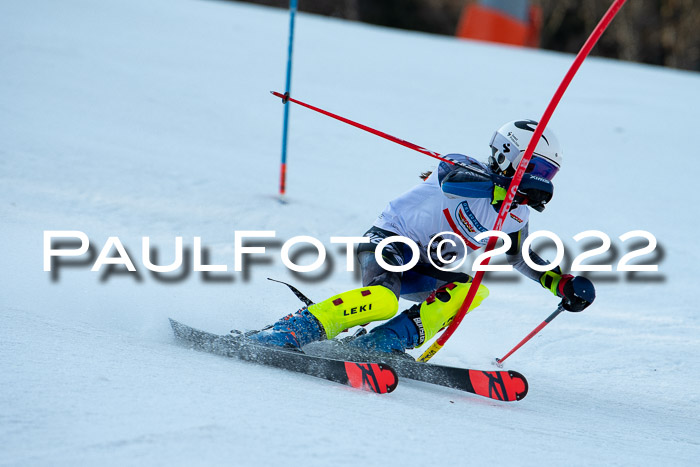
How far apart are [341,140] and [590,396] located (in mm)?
5255

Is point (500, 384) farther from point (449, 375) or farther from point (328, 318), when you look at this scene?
point (328, 318)

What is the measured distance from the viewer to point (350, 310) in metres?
3.22

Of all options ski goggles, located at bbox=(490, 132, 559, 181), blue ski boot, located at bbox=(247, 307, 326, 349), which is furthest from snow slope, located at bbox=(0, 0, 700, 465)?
ski goggles, located at bbox=(490, 132, 559, 181)

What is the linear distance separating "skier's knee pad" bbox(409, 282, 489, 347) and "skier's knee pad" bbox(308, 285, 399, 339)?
28cm

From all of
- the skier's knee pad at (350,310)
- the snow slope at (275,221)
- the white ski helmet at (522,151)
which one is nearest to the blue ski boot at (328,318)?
the skier's knee pad at (350,310)

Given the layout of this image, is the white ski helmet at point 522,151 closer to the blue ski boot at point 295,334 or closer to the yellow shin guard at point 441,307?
the yellow shin guard at point 441,307

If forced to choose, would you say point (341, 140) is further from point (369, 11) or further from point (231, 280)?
point (369, 11)

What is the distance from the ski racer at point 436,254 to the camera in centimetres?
322

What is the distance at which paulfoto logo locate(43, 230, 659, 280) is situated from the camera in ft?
11.8

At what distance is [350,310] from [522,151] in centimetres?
108

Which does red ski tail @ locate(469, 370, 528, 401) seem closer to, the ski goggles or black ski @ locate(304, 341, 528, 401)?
black ski @ locate(304, 341, 528, 401)

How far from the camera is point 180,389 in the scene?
2.44 metres

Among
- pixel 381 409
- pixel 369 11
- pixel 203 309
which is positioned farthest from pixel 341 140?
pixel 369 11

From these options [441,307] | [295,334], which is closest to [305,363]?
[295,334]
